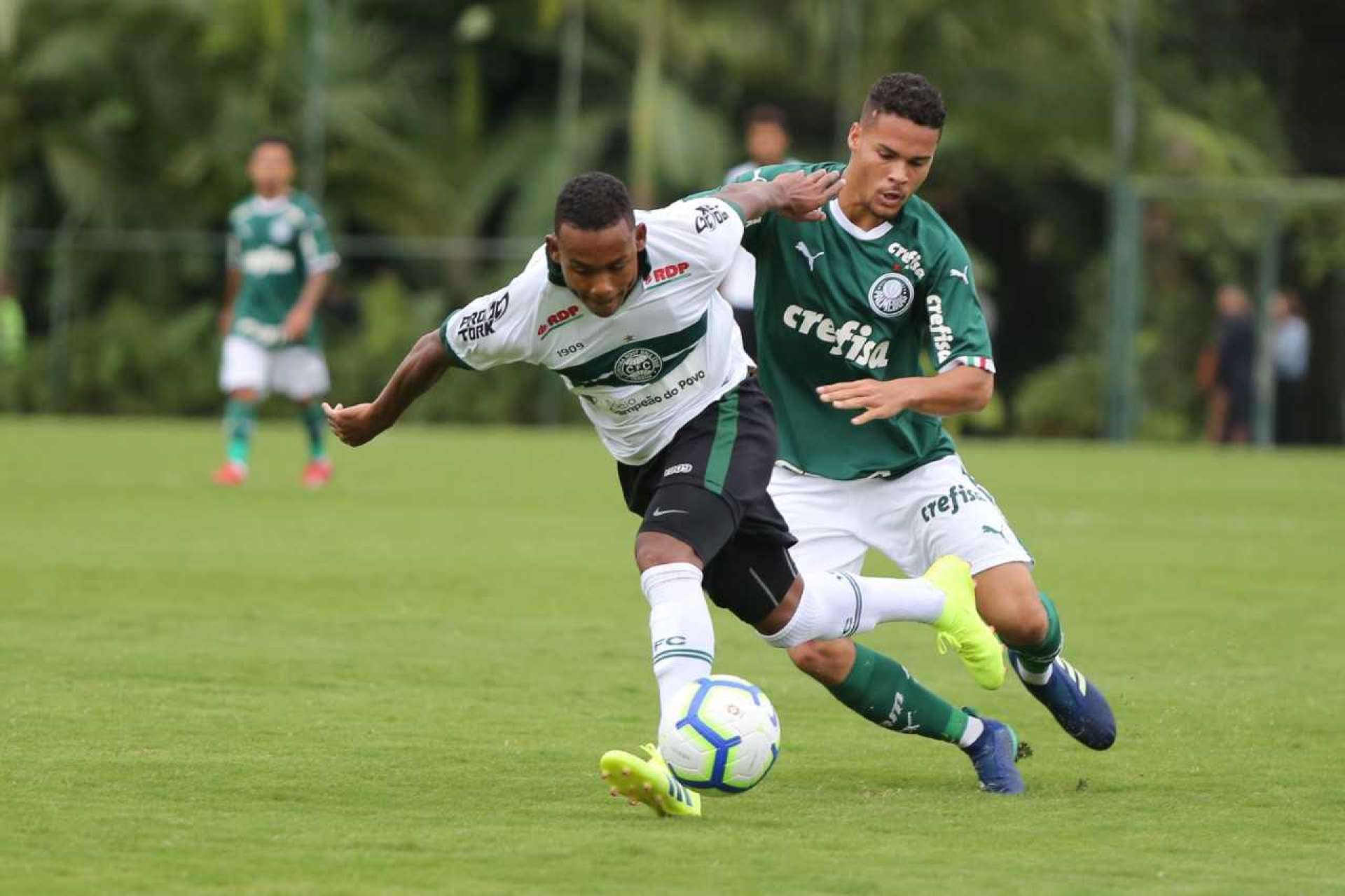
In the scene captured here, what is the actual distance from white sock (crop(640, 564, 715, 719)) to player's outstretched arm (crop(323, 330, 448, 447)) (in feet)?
2.76

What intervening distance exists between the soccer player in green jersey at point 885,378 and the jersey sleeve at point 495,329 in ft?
3.54

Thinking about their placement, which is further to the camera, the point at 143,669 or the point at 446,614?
the point at 446,614

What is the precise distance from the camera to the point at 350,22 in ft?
102

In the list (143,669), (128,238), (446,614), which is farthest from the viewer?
(128,238)

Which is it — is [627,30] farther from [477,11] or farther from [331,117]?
[331,117]

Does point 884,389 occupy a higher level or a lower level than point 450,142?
higher

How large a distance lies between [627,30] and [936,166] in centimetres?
472

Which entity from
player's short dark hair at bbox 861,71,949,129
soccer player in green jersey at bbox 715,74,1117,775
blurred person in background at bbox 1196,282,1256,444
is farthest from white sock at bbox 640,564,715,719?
blurred person in background at bbox 1196,282,1256,444

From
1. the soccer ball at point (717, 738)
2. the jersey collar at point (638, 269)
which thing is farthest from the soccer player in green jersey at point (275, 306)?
the soccer ball at point (717, 738)

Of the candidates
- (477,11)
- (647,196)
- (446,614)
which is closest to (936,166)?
(647,196)

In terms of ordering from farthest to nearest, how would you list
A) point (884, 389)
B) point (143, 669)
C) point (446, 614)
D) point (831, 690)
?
point (446, 614), point (143, 669), point (831, 690), point (884, 389)

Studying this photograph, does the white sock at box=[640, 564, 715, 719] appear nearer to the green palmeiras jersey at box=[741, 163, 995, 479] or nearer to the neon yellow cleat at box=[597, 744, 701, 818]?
the neon yellow cleat at box=[597, 744, 701, 818]

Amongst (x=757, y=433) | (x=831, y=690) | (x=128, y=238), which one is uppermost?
(x=757, y=433)

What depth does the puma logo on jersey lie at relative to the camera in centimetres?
A: 679
